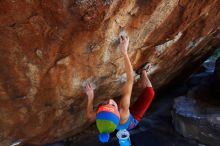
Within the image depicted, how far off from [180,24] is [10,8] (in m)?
1.93

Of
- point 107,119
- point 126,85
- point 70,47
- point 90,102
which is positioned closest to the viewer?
point 107,119

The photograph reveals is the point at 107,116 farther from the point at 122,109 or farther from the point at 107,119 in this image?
the point at 122,109

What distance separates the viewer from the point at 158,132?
5.39 m

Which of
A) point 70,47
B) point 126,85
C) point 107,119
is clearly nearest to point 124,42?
point 126,85

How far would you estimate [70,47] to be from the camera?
294cm

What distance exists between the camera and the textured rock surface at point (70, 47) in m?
2.60

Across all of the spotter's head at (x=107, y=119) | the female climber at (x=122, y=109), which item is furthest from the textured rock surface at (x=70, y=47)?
the spotter's head at (x=107, y=119)

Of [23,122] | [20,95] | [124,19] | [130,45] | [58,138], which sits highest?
[124,19]

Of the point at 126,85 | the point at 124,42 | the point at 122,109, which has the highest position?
the point at 124,42

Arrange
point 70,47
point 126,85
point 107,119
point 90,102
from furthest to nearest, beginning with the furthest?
point 90,102 < point 126,85 < point 70,47 < point 107,119

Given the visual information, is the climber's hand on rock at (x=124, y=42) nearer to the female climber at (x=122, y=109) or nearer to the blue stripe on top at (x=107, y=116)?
the female climber at (x=122, y=109)

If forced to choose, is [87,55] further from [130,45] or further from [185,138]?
[185,138]

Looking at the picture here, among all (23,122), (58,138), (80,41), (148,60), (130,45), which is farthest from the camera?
(58,138)

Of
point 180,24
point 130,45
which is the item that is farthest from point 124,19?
point 180,24
